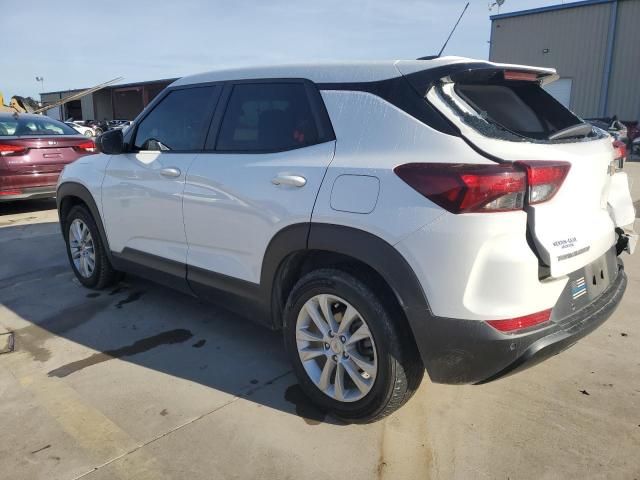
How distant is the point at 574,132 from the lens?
8.70 feet

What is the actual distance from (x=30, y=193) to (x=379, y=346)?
7035mm

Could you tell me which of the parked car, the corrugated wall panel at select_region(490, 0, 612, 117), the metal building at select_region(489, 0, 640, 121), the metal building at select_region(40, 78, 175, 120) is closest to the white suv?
the parked car

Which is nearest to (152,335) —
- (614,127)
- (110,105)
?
(614,127)

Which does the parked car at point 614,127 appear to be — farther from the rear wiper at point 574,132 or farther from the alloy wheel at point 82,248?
the alloy wheel at point 82,248

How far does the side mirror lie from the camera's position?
3898 mm

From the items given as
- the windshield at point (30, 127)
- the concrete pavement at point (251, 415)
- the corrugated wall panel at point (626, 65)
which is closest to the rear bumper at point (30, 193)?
the windshield at point (30, 127)

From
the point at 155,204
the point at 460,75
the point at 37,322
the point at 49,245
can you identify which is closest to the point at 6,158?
the point at 49,245

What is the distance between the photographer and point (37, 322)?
409 centimetres

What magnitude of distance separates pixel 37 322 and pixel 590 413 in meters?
3.81

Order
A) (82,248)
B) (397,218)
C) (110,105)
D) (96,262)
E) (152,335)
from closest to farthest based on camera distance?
(397,218) < (152,335) < (96,262) < (82,248) < (110,105)

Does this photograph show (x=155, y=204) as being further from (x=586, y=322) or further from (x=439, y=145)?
(x=586, y=322)

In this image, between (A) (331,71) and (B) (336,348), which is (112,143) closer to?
(A) (331,71)

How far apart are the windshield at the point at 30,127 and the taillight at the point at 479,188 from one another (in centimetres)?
759

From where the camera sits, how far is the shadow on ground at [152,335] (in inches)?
124
